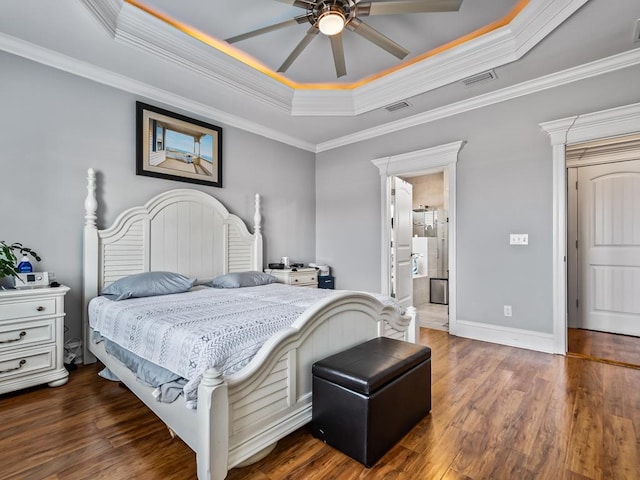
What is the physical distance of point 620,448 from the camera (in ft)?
5.27

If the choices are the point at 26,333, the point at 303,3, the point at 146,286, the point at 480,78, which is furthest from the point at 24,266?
→ the point at 480,78

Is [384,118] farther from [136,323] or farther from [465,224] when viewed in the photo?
[136,323]

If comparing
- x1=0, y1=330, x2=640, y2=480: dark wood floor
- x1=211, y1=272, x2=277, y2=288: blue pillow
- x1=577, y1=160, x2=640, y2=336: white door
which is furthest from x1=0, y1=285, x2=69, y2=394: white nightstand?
x1=577, y1=160, x2=640, y2=336: white door

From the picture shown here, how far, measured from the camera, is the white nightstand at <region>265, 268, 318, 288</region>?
13.5ft

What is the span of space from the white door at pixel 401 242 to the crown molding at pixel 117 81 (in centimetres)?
198

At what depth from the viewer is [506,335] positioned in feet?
10.8

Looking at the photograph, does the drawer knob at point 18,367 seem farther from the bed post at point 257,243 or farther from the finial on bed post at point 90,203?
the bed post at point 257,243

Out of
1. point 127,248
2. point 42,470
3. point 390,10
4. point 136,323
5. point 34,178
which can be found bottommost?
point 42,470

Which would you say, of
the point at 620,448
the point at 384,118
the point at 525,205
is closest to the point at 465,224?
the point at 525,205

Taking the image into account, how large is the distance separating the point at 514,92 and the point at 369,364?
3.18 m

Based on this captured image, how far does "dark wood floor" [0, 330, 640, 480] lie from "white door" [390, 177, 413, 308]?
1940 mm

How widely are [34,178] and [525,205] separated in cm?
443

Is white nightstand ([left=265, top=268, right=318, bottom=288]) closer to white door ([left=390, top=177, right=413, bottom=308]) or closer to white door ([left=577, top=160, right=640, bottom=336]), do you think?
white door ([left=390, top=177, right=413, bottom=308])

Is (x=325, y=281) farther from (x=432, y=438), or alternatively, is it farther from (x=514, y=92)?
(x=514, y=92)
